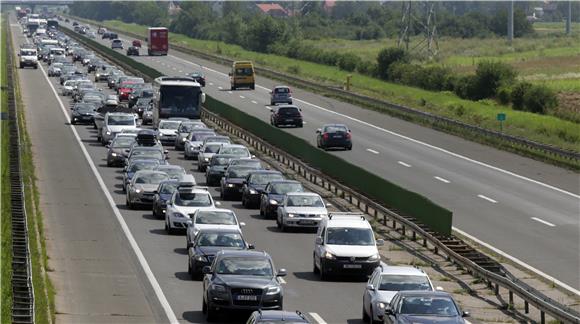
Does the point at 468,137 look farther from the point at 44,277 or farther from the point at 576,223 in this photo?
the point at 44,277

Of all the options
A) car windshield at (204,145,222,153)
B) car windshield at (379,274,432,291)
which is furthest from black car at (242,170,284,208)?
car windshield at (379,274,432,291)

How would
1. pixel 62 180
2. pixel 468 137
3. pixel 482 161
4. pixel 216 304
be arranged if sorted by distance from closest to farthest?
1. pixel 216 304
2. pixel 62 180
3. pixel 482 161
4. pixel 468 137

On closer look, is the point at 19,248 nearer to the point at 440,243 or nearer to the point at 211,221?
the point at 211,221

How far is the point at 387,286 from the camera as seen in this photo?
27.8 m

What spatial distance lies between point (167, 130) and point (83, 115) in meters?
11.1

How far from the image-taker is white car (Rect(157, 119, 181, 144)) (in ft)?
244

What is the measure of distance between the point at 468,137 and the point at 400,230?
3370cm

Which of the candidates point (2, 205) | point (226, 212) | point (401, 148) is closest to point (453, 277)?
point (226, 212)

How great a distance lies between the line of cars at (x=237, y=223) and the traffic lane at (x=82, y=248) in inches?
63.5

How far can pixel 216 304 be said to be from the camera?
27.9 meters

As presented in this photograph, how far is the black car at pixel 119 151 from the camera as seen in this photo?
63.4 metres

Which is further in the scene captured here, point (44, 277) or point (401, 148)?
point (401, 148)

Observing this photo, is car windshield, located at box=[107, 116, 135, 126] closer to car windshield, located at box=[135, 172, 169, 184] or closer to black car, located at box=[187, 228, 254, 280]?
car windshield, located at box=[135, 172, 169, 184]

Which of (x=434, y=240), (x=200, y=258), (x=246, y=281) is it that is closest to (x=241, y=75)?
(x=434, y=240)
